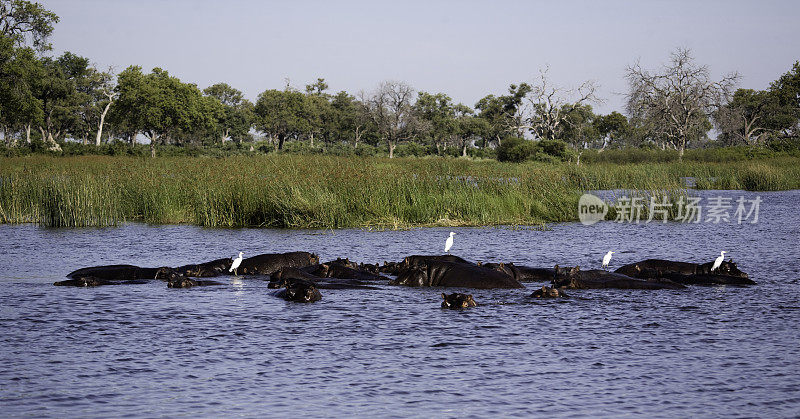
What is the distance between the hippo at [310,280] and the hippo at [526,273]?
2.28 metres

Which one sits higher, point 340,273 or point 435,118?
point 435,118

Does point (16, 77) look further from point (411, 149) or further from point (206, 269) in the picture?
point (411, 149)

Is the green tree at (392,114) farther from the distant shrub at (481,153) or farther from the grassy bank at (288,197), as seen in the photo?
the grassy bank at (288,197)

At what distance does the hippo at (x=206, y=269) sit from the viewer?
1353cm

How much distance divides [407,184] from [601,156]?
40.4 m

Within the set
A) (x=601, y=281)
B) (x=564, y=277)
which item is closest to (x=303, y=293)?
(x=564, y=277)

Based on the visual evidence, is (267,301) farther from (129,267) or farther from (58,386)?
(58,386)

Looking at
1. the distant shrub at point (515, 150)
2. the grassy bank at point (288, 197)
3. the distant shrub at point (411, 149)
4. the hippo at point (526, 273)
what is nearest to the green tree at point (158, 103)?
the distant shrub at point (411, 149)

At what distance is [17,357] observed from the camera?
27.3 feet

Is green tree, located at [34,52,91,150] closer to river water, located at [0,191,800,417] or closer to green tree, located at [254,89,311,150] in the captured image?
green tree, located at [254,89,311,150]

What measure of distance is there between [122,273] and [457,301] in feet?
20.1

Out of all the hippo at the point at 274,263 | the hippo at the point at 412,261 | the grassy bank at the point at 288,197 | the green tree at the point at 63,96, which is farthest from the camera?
the green tree at the point at 63,96

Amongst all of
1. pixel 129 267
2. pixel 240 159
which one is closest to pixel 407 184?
pixel 240 159

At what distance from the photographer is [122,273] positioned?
13242 millimetres
